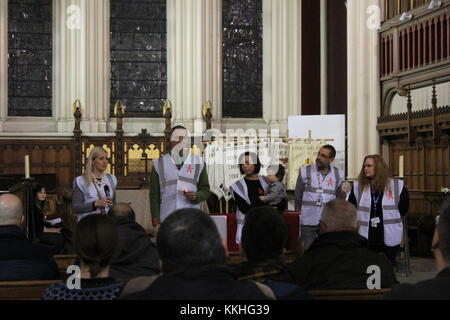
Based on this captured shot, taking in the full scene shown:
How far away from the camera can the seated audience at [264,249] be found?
10.8 feet

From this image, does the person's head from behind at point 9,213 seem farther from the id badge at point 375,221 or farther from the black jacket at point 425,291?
the id badge at point 375,221

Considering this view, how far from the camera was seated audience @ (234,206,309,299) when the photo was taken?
3303mm

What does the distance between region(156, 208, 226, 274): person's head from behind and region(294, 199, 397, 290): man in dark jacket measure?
1.28 m

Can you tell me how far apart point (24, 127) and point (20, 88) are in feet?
2.88

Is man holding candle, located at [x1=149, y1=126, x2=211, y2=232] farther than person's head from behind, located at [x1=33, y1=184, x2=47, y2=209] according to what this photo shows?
No

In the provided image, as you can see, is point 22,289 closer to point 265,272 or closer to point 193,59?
point 265,272

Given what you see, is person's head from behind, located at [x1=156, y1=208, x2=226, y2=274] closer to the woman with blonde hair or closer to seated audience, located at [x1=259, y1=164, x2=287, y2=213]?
the woman with blonde hair

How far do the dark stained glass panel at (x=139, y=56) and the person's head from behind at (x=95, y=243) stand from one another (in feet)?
46.5

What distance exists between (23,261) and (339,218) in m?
1.66

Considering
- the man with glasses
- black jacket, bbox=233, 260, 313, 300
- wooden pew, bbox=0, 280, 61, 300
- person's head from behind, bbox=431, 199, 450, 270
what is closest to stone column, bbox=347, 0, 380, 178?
the man with glasses

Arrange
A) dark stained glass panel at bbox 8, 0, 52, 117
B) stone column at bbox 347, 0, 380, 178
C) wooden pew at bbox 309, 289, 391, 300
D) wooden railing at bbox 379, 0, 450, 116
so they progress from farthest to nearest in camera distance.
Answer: dark stained glass panel at bbox 8, 0, 52, 117 → stone column at bbox 347, 0, 380, 178 → wooden railing at bbox 379, 0, 450, 116 → wooden pew at bbox 309, 289, 391, 300
